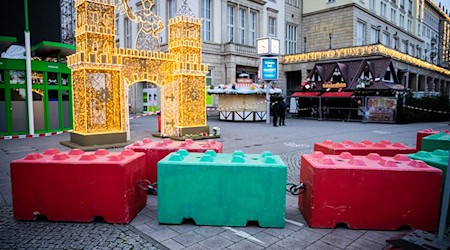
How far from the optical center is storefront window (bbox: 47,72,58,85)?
14.4 meters

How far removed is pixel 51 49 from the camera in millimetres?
15188

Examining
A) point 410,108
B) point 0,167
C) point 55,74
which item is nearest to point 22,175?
point 0,167

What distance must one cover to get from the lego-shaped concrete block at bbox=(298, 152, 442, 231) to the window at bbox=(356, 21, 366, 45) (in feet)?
117

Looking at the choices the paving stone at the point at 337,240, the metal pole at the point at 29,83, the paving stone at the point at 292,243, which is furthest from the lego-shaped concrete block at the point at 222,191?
the metal pole at the point at 29,83

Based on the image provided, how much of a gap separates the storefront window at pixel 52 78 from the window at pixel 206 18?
16.1 metres

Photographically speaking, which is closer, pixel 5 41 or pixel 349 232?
pixel 349 232

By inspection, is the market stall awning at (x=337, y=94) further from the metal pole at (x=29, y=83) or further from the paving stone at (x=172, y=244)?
the paving stone at (x=172, y=244)

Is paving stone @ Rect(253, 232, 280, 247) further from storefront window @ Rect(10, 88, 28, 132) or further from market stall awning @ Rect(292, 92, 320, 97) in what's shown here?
market stall awning @ Rect(292, 92, 320, 97)

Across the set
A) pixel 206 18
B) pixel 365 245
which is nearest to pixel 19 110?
pixel 365 245

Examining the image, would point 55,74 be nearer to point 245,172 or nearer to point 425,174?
point 245,172

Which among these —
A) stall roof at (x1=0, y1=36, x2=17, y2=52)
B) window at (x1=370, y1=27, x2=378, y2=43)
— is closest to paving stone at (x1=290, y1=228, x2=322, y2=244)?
stall roof at (x1=0, y1=36, x2=17, y2=52)

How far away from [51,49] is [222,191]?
1504 centimetres

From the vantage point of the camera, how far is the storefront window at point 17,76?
43.2 feet

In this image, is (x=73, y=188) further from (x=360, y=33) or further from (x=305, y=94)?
(x=360, y=33)
